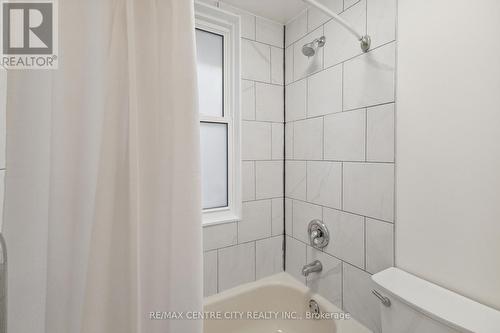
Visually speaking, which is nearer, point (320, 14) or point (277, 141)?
point (320, 14)

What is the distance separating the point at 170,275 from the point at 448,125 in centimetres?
115

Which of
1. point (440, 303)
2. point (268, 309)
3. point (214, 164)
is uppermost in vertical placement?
point (214, 164)

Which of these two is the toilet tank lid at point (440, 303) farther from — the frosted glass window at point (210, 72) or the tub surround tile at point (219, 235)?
the frosted glass window at point (210, 72)

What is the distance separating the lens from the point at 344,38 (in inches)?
51.1

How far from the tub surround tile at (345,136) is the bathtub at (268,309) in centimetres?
93

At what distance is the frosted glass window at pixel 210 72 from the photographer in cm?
159

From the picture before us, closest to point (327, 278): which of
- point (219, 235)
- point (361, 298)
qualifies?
point (361, 298)

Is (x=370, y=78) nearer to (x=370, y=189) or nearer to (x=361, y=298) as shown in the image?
(x=370, y=189)

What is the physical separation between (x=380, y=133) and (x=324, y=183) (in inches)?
17.8

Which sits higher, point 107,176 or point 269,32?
point 269,32

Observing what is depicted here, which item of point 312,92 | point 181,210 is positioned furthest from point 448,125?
point 181,210

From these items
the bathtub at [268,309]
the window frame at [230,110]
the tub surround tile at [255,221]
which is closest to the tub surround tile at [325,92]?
the window frame at [230,110]

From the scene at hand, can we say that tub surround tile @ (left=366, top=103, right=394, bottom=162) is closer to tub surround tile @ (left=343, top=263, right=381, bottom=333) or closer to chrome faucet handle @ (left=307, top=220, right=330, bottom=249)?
chrome faucet handle @ (left=307, top=220, right=330, bottom=249)

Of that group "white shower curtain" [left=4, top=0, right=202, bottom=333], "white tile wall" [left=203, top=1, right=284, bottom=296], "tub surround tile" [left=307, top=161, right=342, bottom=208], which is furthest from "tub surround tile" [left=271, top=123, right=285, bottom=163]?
"white shower curtain" [left=4, top=0, right=202, bottom=333]
